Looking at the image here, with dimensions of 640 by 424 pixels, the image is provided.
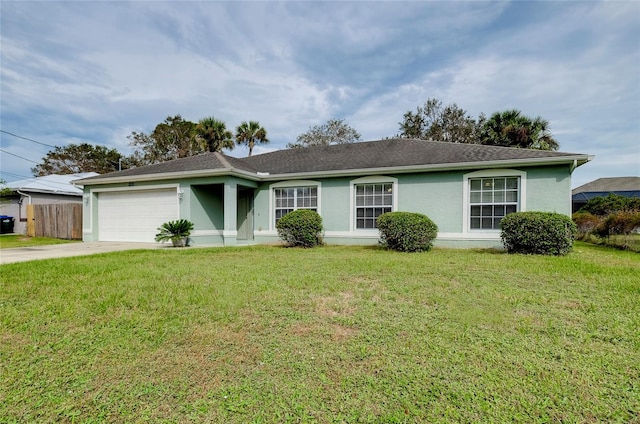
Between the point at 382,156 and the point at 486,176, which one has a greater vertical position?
the point at 382,156

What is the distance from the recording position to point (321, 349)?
3.06m

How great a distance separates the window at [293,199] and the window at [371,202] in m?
1.83

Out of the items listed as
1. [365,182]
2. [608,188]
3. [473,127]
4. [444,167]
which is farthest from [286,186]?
[608,188]

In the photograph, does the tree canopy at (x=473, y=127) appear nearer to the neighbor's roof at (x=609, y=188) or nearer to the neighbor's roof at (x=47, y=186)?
the neighbor's roof at (x=609, y=188)

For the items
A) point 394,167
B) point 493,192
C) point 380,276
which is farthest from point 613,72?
point 380,276

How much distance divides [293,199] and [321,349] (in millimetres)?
10292

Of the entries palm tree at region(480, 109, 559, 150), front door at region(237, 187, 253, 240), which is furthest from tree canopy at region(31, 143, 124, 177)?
palm tree at region(480, 109, 559, 150)

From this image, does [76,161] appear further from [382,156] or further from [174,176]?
[382,156]

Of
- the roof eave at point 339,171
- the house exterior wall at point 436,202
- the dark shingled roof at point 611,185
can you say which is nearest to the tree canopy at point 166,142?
the roof eave at point 339,171

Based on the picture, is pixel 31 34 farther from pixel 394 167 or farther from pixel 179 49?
pixel 394 167

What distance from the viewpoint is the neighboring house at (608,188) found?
32219 mm

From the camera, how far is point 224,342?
3221mm

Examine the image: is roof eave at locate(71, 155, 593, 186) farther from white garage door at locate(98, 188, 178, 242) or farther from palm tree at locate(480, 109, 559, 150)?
palm tree at locate(480, 109, 559, 150)

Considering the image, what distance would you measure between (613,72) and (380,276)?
1336cm
